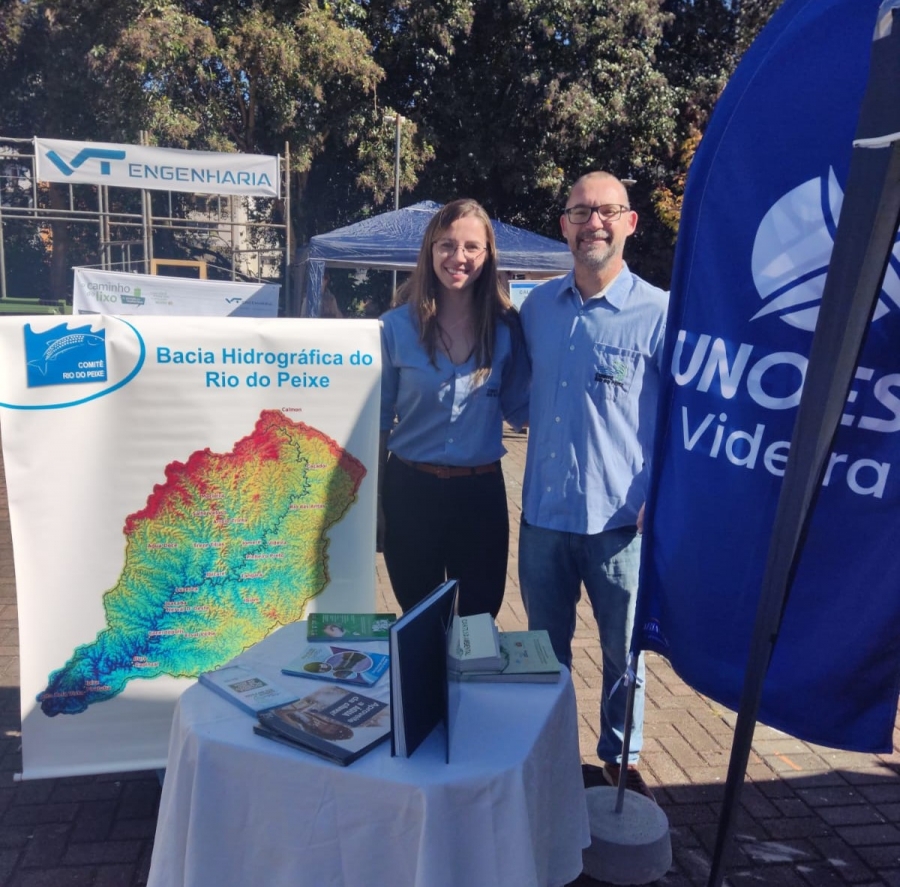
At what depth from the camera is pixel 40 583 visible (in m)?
2.50

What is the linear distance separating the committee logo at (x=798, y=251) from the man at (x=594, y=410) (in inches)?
31.6

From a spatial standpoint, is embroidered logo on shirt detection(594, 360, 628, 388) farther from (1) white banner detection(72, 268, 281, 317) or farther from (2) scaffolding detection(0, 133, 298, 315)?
(2) scaffolding detection(0, 133, 298, 315)

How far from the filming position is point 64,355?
2.42 meters

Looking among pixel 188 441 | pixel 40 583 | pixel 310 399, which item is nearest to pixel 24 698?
pixel 40 583

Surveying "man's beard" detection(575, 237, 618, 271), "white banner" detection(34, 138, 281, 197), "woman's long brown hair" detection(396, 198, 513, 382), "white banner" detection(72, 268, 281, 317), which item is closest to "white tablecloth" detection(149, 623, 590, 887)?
"woman's long brown hair" detection(396, 198, 513, 382)

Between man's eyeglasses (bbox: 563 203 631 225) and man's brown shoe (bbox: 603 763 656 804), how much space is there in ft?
5.71

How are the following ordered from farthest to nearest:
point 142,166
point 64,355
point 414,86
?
point 414,86, point 142,166, point 64,355

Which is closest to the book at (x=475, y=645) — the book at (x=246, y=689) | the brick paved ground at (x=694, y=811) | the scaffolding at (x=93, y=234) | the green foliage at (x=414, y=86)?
the book at (x=246, y=689)

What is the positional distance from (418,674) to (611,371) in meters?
1.20

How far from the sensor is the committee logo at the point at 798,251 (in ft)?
5.05

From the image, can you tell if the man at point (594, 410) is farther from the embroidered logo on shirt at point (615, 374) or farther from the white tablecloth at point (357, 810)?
the white tablecloth at point (357, 810)

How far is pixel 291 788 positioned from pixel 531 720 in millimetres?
532

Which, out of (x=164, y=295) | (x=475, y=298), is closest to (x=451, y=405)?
(x=475, y=298)

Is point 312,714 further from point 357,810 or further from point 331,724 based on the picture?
point 357,810
